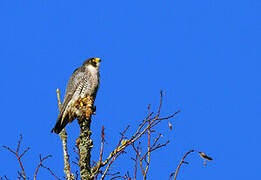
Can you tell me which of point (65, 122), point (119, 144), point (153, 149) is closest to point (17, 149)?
point (119, 144)

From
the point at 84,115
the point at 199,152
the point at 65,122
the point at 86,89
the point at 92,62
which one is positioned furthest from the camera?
the point at 92,62

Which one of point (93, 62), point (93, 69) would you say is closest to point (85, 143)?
point (93, 69)

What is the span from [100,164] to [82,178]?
1.07 feet

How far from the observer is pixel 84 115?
509 centimetres

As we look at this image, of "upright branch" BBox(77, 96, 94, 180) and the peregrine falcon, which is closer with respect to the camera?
"upright branch" BBox(77, 96, 94, 180)

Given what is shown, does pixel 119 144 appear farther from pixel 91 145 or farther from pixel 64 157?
pixel 64 157

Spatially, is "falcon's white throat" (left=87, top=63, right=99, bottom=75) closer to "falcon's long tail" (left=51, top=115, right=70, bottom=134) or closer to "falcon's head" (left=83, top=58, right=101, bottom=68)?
"falcon's head" (left=83, top=58, right=101, bottom=68)

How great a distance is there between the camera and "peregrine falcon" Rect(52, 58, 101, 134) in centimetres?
734

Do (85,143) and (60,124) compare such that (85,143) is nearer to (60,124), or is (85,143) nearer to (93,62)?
(60,124)

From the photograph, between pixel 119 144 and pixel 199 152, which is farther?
pixel 119 144

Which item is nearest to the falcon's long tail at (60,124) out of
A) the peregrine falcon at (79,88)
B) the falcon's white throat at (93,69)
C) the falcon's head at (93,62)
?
the peregrine falcon at (79,88)

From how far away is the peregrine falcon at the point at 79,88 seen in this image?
289 inches

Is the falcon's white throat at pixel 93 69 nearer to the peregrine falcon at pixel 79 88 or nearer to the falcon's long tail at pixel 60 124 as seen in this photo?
the peregrine falcon at pixel 79 88

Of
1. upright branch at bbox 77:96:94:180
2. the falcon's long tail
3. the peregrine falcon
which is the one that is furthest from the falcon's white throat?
upright branch at bbox 77:96:94:180
